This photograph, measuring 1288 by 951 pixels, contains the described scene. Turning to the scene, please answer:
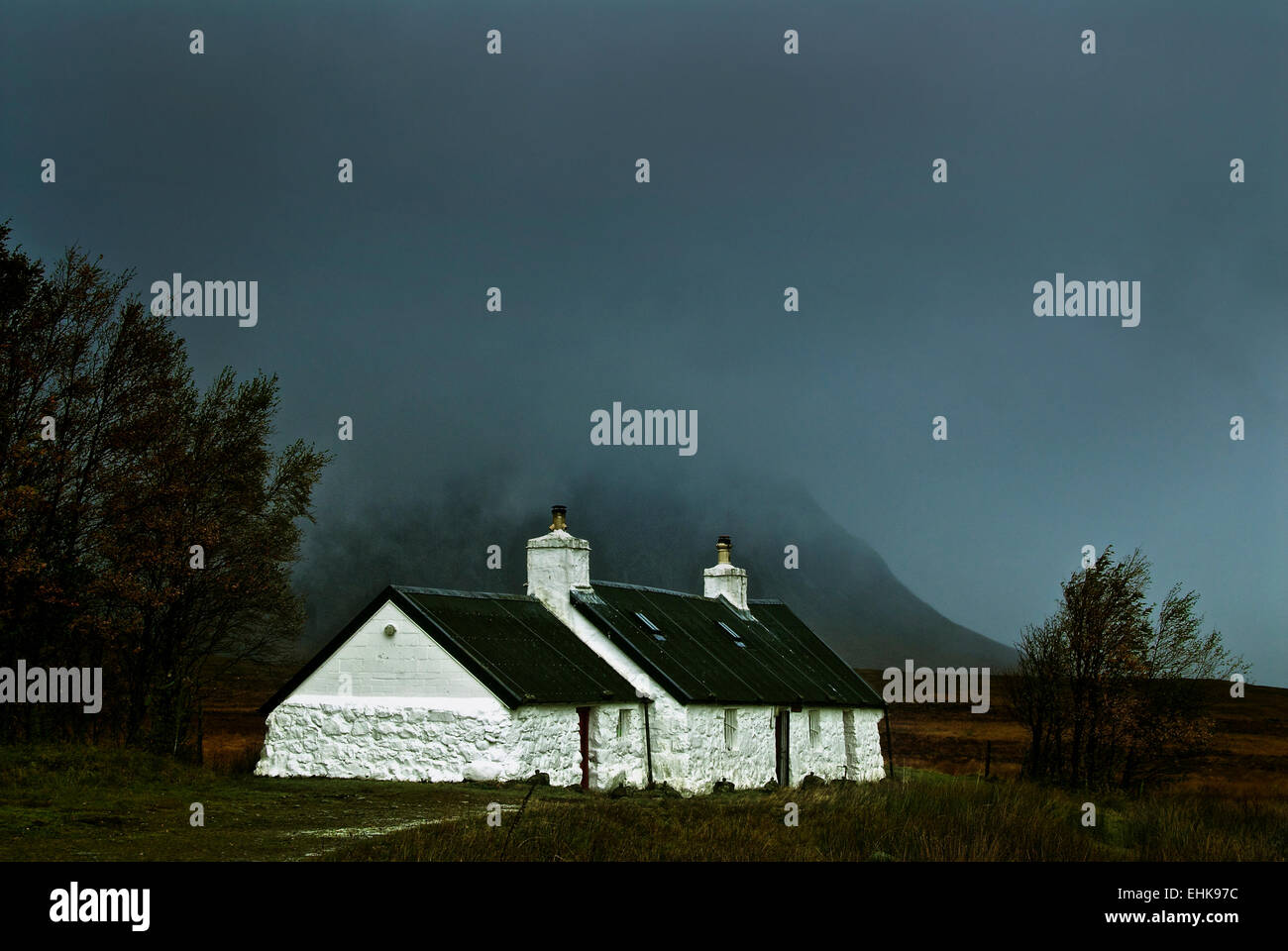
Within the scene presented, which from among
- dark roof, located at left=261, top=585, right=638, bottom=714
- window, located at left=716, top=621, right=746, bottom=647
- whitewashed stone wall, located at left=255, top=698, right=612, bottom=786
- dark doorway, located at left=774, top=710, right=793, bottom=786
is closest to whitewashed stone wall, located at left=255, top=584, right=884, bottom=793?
whitewashed stone wall, located at left=255, top=698, right=612, bottom=786

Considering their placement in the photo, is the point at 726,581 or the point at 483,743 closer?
the point at 483,743

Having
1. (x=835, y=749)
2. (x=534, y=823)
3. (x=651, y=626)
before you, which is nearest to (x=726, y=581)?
(x=835, y=749)

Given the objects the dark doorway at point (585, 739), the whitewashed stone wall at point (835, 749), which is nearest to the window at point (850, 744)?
the whitewashed stone wall at point (835, 749)

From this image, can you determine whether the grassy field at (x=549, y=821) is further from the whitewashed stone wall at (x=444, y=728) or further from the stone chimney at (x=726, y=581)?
the stone chimney at (x=726, y=581)

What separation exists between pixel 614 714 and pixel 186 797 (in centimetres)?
1000

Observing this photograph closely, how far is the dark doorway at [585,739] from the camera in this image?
92.2ft

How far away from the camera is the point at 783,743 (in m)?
34.5

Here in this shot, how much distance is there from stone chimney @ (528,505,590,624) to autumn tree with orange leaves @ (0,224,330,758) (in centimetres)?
715

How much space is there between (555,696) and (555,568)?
621 centimetres

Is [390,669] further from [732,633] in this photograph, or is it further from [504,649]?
[732,633]

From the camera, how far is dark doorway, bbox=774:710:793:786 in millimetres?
34094
